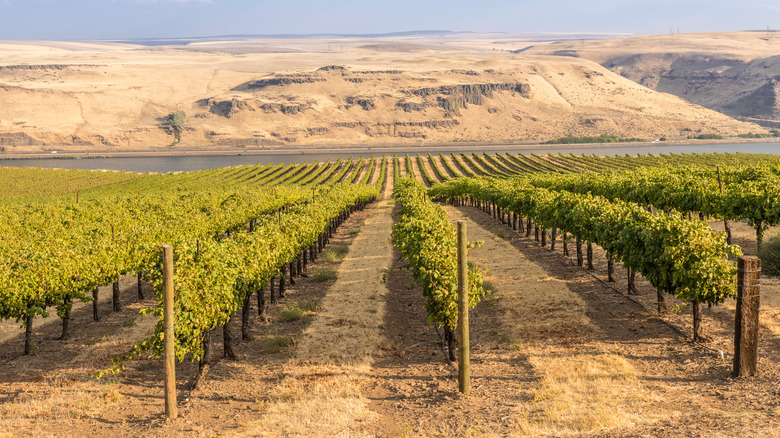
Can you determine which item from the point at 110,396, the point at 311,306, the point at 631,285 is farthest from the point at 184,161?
the point at 110,396

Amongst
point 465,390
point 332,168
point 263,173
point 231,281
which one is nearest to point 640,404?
point 465,390

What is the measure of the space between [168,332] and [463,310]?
6178 mm

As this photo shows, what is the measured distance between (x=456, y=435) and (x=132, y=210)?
3356 cm

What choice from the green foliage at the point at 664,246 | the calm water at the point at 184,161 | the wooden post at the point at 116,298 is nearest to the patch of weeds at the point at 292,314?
the wooden post at the point at 116,298

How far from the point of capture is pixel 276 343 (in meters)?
16.6

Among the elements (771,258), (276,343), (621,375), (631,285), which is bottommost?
(276,343)

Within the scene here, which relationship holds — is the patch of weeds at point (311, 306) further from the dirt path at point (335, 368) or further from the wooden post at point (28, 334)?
the wooden post at point (28, 334)

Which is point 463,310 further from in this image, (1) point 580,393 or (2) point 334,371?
(2) point 334,371

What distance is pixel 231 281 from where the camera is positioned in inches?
572

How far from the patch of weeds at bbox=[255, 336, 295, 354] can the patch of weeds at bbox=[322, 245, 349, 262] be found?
14192mm

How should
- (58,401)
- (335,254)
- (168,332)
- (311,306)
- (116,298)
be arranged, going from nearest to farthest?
(168,332), (58,401), (311,306), (116,298), (335,254)

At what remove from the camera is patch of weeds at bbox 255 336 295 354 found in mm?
16438

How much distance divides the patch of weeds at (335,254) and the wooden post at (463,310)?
19.3 metres

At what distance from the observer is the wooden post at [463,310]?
11.8 meters
